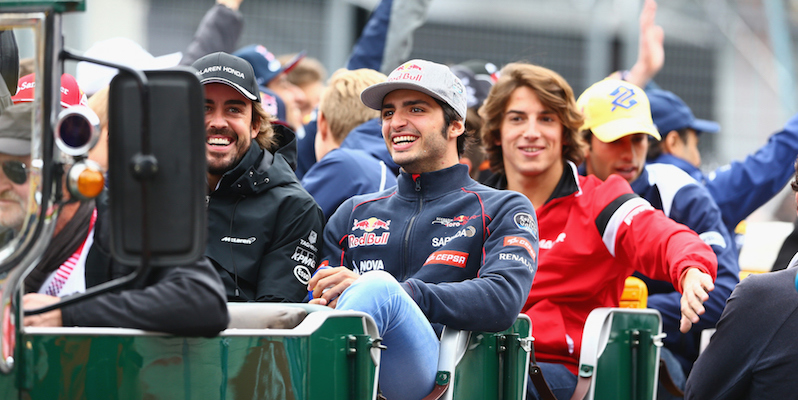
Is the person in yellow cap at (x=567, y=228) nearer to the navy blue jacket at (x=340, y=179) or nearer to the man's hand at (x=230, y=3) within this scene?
the navy blue jacket at (x=340, y=179)

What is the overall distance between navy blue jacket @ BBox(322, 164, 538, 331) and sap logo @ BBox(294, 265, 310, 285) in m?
0.12

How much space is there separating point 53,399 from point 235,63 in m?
2.06

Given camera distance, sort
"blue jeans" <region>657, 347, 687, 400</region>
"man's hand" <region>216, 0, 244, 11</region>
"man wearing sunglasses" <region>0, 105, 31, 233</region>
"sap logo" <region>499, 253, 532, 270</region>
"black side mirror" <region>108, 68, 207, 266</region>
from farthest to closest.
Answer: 1. "man's hand" <region>216, 0, 244, 11</region>
2. "blue jeans" <region>657, 347, 687, 400</region>
3. "sap logo" <region>499, 253, 532, 270</region>
4. "man wearing sunglasses" <region>0, 105, 31, 233</region>
5. "black side mirror" <region>108, 68, 207, 266</region>

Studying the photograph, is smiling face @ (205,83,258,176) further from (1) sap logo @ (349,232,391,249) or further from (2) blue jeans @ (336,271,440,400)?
(2) blue jeans @ (336,271,440,400)

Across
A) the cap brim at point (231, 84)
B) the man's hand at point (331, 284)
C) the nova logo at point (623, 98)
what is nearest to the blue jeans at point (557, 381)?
the man's hand at point (331, 284)

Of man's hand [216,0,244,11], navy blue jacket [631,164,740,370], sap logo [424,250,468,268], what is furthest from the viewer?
man's hand [216,0,244,11]

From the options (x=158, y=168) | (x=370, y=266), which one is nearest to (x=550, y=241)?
(x=370, y=266)

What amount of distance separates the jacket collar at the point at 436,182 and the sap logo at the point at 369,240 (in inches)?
9.0

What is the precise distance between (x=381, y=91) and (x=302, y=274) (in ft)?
2.69

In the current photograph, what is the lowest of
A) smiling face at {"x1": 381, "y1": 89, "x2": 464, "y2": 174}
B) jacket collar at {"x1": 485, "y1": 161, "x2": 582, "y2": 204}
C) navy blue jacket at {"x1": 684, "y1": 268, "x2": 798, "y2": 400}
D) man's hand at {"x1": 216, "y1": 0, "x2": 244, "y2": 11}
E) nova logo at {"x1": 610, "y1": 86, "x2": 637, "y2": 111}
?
navy blue jacket at {"x1": 684, "y1": 268, "x2": 798, "y2": 400}

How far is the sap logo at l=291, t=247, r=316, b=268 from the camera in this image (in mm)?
3826

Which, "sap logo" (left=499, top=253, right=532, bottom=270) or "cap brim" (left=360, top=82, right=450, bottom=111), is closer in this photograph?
"sap logo" (left=499, top=253, right=532, bottom=270)

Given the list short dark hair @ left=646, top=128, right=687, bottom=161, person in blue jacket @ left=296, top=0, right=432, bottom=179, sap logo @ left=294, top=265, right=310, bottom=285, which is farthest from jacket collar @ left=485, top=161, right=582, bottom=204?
person in blue jacket @ left=296, top=0, right=432, bottom=179

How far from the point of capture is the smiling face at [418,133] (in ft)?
12.8
